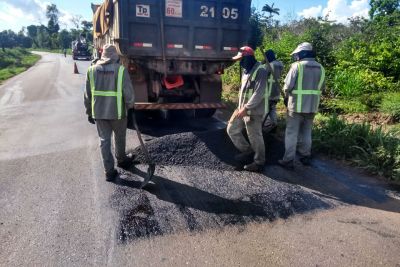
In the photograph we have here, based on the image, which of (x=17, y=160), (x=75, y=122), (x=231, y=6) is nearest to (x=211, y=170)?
(x=17, y=160)

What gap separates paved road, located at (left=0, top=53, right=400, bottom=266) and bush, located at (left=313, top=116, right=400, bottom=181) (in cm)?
30

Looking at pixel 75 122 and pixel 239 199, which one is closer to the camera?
pixel 239 199

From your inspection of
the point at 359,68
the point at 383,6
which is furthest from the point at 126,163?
the point at 383,6

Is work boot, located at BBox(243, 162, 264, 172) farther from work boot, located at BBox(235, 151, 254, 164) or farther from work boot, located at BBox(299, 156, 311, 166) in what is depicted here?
work boot, located at BBox(299, 156, 311, 166)

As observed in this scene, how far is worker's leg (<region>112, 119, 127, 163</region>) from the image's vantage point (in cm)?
Result: 457

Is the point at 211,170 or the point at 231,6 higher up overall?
the point at 231,6

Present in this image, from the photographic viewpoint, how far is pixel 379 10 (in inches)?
800

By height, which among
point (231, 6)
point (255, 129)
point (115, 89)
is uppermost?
point (231, 6)

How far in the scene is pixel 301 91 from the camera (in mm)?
4750

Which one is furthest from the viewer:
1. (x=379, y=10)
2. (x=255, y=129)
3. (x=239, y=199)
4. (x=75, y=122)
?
(x=379, y=10)

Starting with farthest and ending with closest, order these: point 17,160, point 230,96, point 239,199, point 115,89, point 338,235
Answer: point 230,96
point 17,160
point 115,89
point 239,199
point 338,235

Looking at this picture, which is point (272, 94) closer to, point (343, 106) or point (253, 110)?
point (253, 110)

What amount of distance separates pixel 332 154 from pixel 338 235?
2533mm

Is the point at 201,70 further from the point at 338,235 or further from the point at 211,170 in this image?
the point at 338,235
